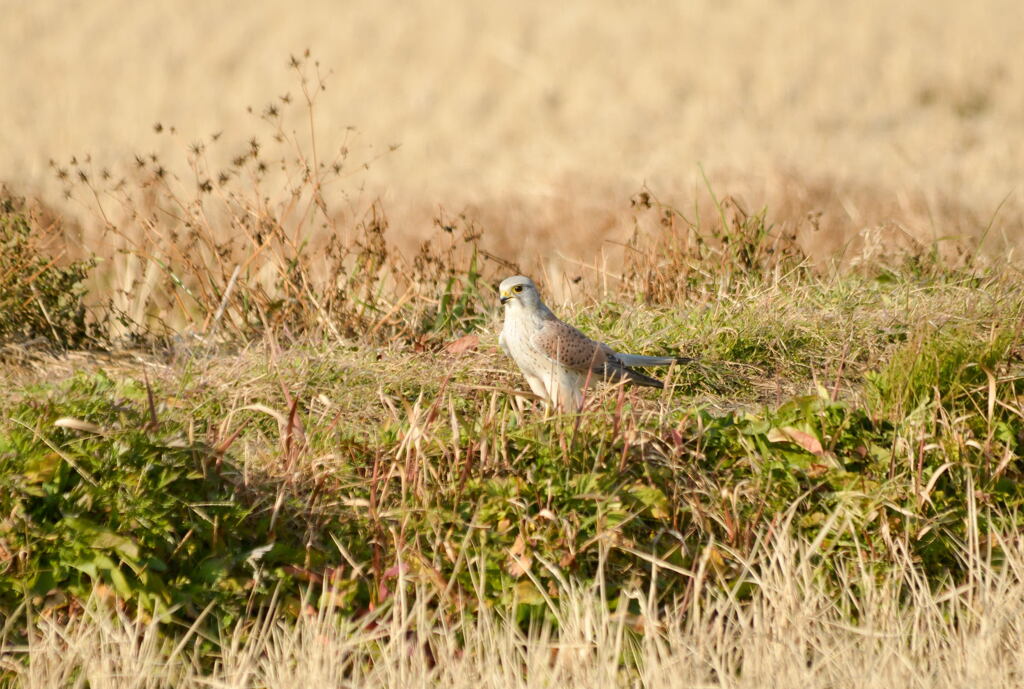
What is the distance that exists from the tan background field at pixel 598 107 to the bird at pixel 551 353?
3.34 m

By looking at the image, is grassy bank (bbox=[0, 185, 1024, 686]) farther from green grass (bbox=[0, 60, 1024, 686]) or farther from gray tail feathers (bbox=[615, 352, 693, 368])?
gray tail feathers (bbox=[615, 352, 693, 368])

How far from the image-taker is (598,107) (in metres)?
14.2

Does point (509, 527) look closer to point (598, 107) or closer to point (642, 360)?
point (642, 360)

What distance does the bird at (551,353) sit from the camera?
439 centimetres

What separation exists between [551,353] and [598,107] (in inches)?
403

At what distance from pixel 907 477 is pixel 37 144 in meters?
10.5

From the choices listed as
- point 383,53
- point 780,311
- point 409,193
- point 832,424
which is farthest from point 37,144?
point 832,424

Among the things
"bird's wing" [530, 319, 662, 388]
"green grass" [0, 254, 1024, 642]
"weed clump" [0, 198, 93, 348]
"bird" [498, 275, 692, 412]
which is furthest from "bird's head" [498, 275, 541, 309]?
"weed clump" [0, 198, 93, 348]

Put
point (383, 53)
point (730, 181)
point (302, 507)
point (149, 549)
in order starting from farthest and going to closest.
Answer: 1. point (383, 53)
2. point (730, 181)
3. point (302, 507)
4. point (149, 549)

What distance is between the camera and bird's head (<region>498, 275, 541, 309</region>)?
175 inches

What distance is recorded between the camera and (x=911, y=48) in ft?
52.6

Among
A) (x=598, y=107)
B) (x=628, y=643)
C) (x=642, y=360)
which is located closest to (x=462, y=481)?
(x=628, y=643)

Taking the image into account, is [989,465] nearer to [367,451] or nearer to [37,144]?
[367,451]

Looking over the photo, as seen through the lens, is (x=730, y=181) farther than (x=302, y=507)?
Yes
